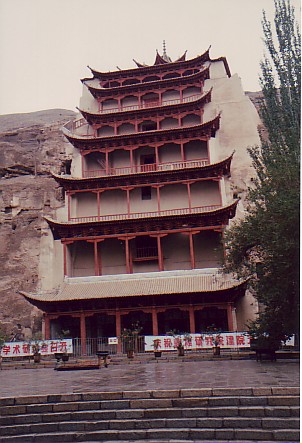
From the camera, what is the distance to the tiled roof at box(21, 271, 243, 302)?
20.6 m

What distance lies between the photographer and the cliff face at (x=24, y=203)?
25.6m

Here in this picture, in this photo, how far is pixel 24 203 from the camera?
29.1 meters

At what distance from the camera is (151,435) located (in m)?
6.41

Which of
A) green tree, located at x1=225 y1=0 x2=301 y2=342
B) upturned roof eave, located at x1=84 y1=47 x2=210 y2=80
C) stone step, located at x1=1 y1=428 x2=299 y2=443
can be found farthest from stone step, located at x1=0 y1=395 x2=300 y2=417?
upturned roof eave, located at x1=84 y1=47 x2=210 y2=80

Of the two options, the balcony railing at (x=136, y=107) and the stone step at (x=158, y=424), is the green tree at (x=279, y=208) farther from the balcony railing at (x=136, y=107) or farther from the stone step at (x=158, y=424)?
the balcony railing at (x=136, y=107)

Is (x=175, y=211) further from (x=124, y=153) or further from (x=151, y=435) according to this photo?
(x=151, y=435)

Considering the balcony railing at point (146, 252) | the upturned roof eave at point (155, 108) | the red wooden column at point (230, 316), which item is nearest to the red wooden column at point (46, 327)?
the balcony railing at point (146, 252)

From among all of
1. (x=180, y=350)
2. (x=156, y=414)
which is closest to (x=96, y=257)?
(x=180, y=350)

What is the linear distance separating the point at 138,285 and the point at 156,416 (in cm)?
1507

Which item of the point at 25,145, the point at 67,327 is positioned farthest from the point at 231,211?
the point at 25,145

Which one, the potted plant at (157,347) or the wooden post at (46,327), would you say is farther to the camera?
the wooden post at (46,327)

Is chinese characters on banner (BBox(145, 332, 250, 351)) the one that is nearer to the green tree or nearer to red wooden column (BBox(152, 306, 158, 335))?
red wooden column (BBox(152, 306, 158, 335))

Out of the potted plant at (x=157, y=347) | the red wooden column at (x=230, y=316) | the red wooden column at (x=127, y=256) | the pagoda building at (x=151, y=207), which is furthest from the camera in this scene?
the red wooden column at (x=127, y=256)

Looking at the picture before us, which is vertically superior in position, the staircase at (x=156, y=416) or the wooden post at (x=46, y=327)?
the staircase at (x=156, y=416)
